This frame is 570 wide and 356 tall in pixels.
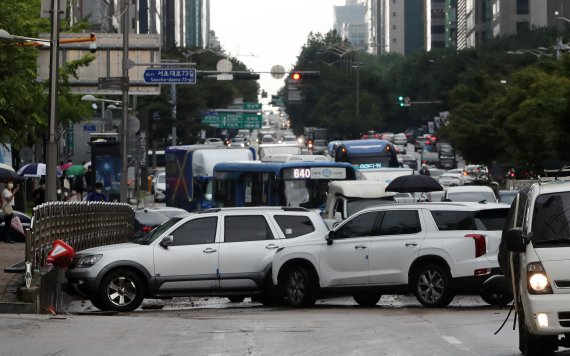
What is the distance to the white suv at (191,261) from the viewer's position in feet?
74.2

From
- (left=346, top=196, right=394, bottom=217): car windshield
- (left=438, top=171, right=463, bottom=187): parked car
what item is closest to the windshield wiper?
(left=346, top=196, right=394, bottom=217): car windshield

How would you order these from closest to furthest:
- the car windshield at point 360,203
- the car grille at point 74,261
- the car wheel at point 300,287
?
the car wheel at point 300,287 → the car grille at point 74,261 → the car windshield at point 360,203

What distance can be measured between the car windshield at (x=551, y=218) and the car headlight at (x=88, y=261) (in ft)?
35.8

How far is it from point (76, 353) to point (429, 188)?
2175 cm

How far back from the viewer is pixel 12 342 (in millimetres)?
16047

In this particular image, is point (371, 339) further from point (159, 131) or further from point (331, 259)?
point (159, 131)

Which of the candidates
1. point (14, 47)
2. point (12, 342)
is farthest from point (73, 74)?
point (12, 342)

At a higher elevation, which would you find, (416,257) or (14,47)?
(14,47)

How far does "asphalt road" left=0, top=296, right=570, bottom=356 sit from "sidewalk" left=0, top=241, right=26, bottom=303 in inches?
53.9

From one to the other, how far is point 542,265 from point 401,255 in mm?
9671

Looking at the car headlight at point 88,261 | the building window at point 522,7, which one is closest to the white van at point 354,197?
the car headlight at point 88,261

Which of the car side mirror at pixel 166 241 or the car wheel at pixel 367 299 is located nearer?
the car side mirror at pixel 166 241

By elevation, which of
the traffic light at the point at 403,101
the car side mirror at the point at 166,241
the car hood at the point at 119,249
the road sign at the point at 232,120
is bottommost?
the car hood at the point at 119,249

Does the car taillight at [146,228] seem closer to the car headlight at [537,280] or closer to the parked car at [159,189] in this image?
the car headlight at [537,280]
